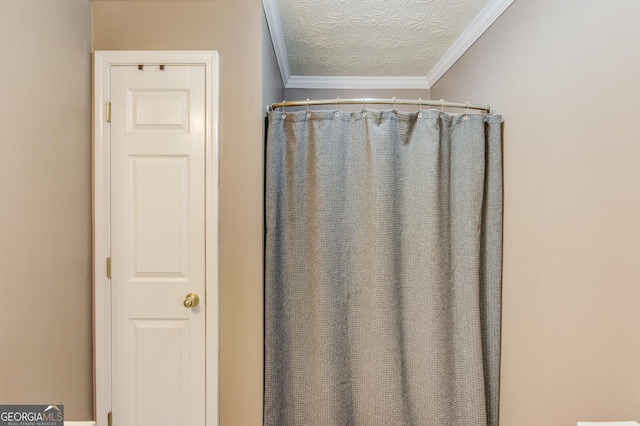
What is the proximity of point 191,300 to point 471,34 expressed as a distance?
2.20 m

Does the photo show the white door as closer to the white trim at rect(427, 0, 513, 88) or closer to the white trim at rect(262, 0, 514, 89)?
the white trim at rect(262, 0, 514, 89)

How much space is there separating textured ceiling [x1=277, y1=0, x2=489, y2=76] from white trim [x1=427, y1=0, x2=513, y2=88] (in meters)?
0.03

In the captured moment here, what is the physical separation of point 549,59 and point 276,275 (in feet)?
5.06

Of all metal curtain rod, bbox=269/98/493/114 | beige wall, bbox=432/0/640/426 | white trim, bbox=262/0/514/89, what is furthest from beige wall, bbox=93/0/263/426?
beige wall, bbox=432/0/640/426

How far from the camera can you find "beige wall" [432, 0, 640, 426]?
0.90 metres

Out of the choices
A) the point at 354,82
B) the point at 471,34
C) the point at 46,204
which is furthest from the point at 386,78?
the point at 46,204

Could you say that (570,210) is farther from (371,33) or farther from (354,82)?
(354,82)

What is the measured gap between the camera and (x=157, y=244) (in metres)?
1.40

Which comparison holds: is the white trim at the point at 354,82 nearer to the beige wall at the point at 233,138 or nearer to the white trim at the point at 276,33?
the white trim at the point at 276,33

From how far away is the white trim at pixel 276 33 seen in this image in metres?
1.52

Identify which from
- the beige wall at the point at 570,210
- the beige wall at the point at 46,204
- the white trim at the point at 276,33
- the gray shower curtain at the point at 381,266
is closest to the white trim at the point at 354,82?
the white trim at the point at 276,33

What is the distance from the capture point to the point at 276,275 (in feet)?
4.88

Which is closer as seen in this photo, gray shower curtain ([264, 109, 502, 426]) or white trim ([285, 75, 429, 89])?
gray shower curtain ([264, 109, 502, 426])

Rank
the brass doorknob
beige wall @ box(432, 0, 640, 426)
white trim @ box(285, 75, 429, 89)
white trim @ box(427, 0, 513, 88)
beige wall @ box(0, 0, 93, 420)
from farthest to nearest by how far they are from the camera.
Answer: white trim @ box(285, 75, 429, 89) < white trim @ box(427, 0, 513, 88) < the brass doorknob < beige wall @ box(0, 0, 93, 420) < beige wall @ box(432, 0, 640, 426)
